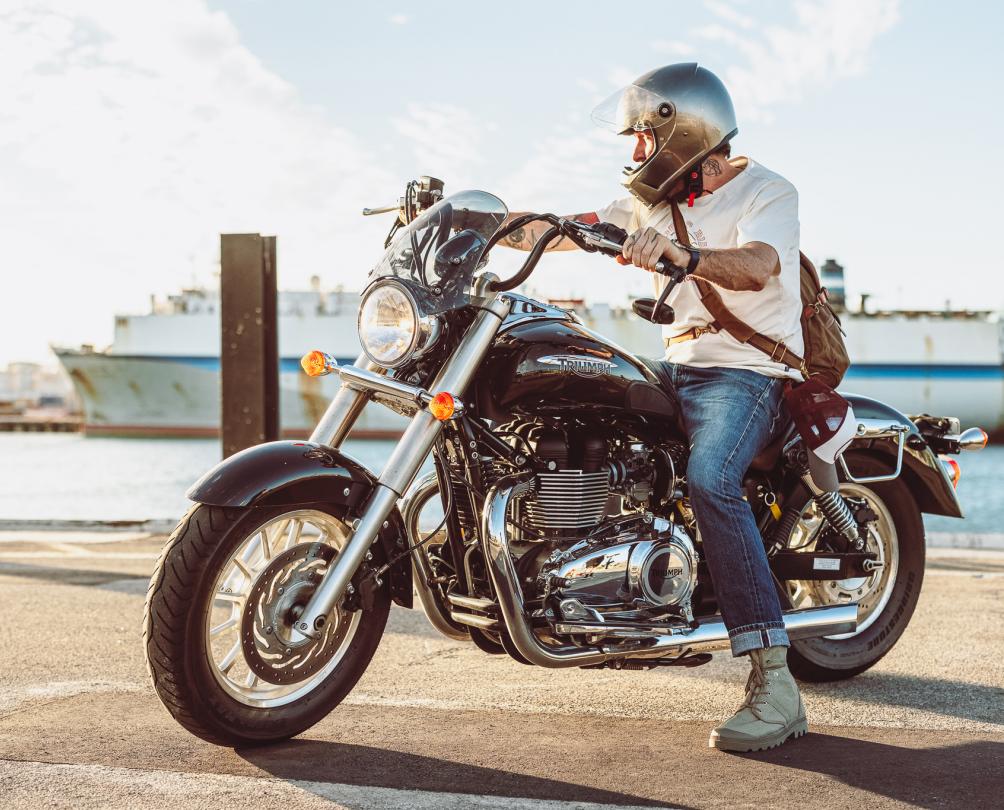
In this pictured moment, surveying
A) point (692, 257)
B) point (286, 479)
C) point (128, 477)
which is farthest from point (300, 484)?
point (128, 477)

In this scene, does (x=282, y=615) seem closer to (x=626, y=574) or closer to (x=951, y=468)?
(x=626, y=574)

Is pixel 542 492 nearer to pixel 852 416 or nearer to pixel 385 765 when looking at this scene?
pixel 385 765

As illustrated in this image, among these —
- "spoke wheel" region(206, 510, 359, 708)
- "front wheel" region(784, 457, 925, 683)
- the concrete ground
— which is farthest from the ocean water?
"spoke wheel" region(206, 510, 359, 708)

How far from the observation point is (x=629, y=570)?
290cm

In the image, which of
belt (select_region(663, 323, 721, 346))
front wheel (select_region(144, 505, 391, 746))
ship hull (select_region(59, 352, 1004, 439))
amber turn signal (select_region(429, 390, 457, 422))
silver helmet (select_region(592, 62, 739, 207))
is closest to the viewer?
front wheel (select_region(144, 505, 391, 746))

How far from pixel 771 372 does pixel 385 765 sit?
146cm

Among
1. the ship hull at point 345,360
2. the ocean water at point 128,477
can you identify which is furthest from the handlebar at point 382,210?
the ship hull at point 345,360

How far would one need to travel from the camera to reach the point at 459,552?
2.86m

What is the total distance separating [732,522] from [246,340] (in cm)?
511

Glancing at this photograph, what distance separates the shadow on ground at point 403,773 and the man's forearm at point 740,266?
123 centimetres

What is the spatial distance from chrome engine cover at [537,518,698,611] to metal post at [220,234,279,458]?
4913 millimetres

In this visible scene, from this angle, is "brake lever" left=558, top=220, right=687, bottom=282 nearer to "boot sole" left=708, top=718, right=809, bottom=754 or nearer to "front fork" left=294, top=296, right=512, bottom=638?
"front fork" left=294, top=296, right=512, bottom=638

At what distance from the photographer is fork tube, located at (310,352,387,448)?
285cm

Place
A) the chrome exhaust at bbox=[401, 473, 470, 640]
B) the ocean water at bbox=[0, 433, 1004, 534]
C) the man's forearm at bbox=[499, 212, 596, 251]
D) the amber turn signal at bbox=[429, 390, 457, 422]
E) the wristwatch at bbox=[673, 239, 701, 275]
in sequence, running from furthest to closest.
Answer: the ocean water at bbox=[0, 433, 1004, 534], the man's forearm at bbox=[499, 212, 596, 251], the chrome exhaust at bbox=[401, 473, 470, 640], the wristwatch at bbox=[673, 239, 701, 275], the amber turn signal at bbox=[429, 390, 457, 422]
